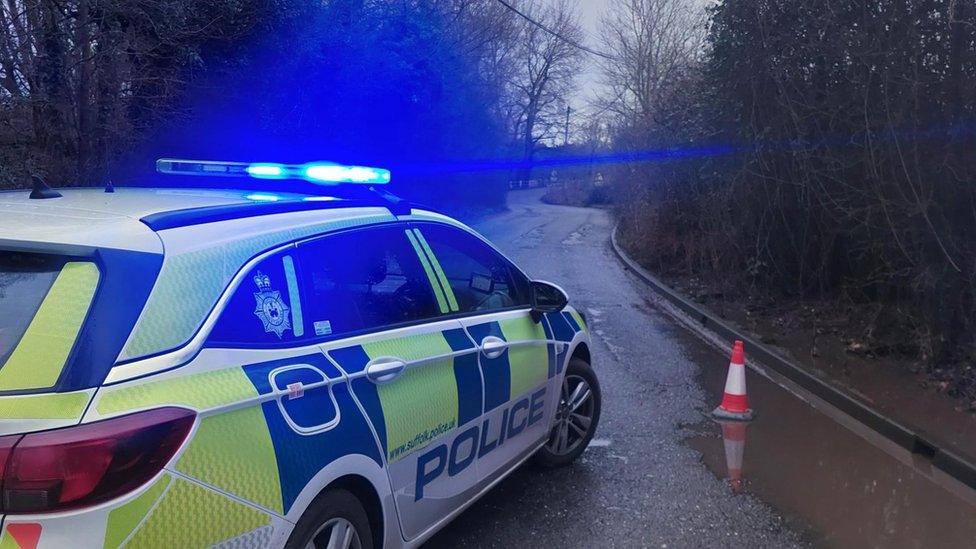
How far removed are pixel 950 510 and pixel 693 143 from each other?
354 inches

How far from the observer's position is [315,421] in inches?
97.9

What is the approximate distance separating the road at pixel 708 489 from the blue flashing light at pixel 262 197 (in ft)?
6.46

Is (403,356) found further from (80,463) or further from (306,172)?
(80,463)

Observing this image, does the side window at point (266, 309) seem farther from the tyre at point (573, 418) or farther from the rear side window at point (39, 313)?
the tyre at point (573, 418)

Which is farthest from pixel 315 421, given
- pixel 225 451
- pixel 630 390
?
pixel 630 390

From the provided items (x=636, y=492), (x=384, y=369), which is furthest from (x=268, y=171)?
(x=636, y=492)

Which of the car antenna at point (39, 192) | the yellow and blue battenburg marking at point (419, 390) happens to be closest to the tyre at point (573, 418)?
the yellow and blue battenburg marking at point (419, 390)

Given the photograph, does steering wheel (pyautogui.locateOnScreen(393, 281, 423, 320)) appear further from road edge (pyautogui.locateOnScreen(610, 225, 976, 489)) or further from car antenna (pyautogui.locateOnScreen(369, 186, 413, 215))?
road edge (pyautogui.locateOnScreen(610, 225, 976, 489))

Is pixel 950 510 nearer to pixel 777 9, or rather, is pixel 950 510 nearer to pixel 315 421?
pixel 315 421

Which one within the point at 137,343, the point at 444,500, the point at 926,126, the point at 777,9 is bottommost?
the point at 444,500

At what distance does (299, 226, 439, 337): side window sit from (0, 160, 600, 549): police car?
10 mm

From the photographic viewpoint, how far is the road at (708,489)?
414 cm

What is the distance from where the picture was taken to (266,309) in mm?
2555

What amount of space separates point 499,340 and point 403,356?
36.1 inches
